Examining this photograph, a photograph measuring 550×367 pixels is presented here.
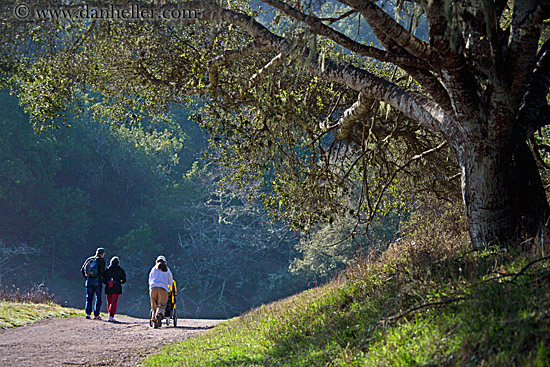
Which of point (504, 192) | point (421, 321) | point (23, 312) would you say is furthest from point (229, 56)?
point (23, 312)

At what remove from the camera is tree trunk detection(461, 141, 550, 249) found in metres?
6.54

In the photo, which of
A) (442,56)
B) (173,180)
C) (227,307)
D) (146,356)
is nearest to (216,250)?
(227,307)

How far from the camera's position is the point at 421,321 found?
4.68 m

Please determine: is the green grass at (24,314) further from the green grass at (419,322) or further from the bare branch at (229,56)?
A: the bare branch at (229,56)

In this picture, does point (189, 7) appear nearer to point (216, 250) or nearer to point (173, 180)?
point (216, 250)

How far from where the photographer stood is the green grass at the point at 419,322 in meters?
3.80

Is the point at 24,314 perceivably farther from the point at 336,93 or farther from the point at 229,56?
the point at 336,93

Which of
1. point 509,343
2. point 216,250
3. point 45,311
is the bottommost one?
point 509,343

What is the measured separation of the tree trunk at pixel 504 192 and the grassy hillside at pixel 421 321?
44 cm

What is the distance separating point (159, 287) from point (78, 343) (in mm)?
2857

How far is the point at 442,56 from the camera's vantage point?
631 centimetres

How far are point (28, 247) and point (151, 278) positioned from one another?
3454 cm

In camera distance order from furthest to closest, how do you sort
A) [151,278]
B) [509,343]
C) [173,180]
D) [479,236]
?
[173,180]
[151,278]
[479,236]
[509,343]

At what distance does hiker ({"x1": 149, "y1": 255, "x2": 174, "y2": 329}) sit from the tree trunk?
Answer: 7.89m
